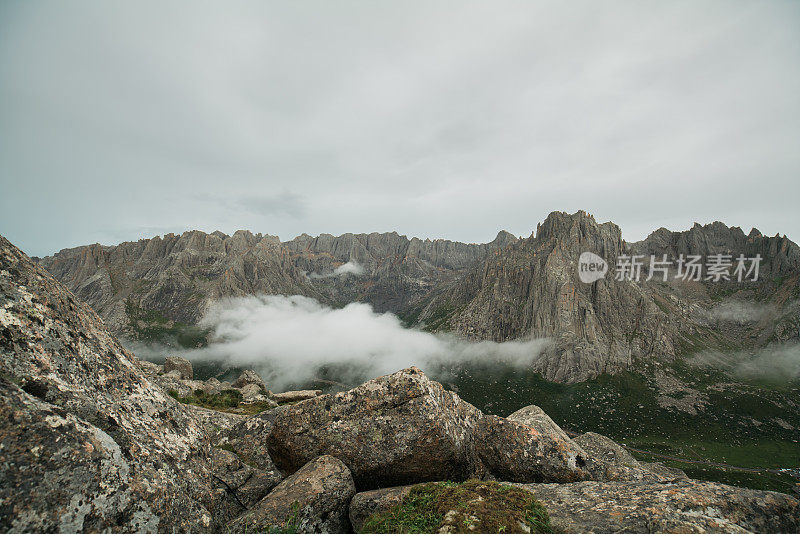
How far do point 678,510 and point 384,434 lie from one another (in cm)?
816

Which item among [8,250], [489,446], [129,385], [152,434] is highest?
[8,250]

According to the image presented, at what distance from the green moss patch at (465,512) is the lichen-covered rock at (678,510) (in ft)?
2.39

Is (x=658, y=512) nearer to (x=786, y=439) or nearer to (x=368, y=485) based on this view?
(x=368, y=485)

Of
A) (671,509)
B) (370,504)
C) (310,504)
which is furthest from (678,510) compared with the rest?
(310,504)

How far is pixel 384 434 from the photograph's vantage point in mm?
11188

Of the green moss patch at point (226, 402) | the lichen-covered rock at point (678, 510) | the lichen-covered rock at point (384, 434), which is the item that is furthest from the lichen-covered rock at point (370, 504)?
the green moss patch at point (226, 402)

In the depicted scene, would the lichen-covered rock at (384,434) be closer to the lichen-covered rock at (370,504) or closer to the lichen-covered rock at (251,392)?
the lichen-covered rock at (370,504)

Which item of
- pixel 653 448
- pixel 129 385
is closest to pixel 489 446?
pixel 129 385

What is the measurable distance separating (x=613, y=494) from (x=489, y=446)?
486 cm

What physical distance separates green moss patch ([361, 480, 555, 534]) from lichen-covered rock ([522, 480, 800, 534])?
727 millimetres

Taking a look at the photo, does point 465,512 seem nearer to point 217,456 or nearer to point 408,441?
point 408,441

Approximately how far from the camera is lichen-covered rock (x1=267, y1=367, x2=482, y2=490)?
11.0 metres

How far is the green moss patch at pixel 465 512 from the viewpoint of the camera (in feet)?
21.4

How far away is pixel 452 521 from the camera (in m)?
6.64
